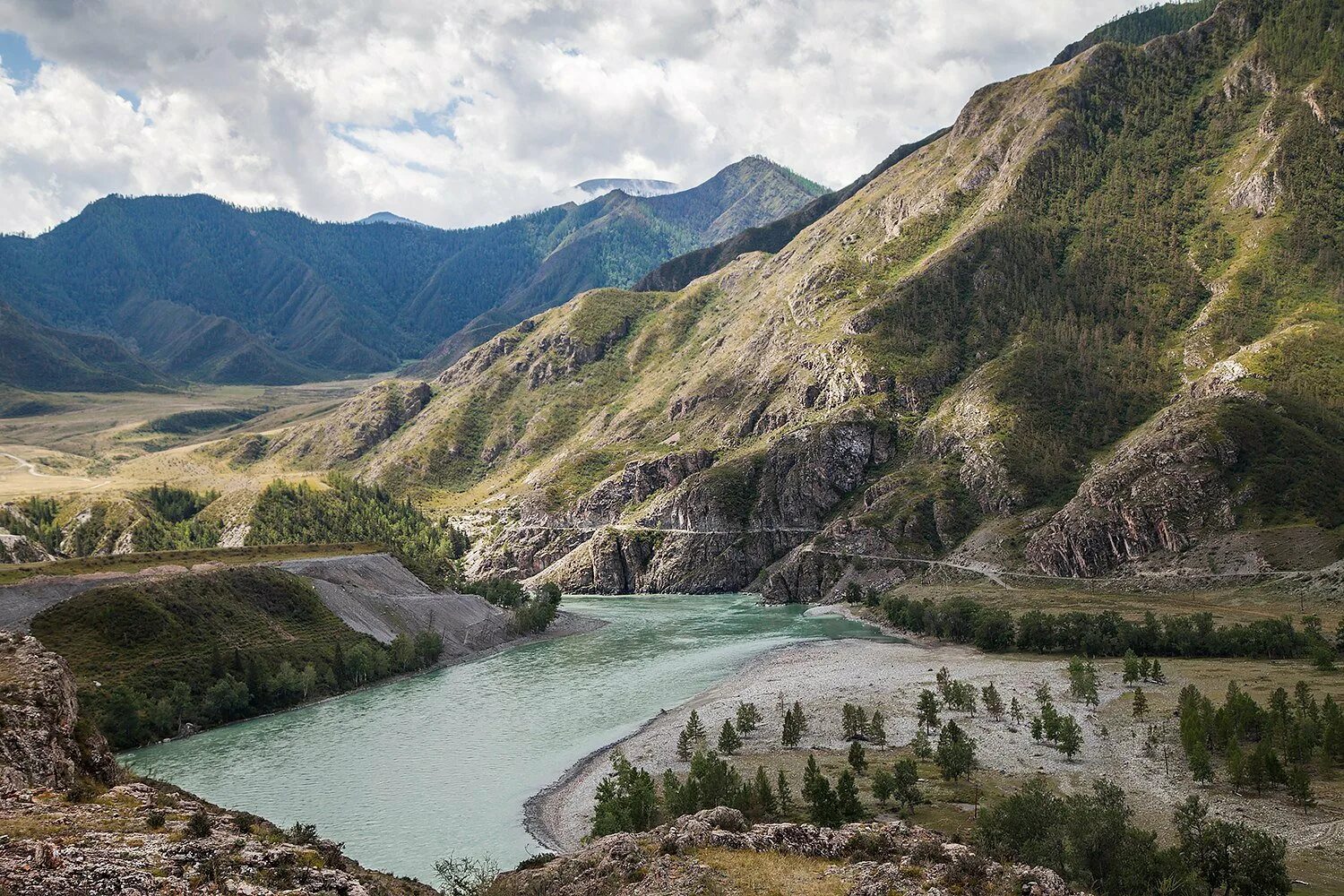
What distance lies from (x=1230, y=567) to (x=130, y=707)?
184 metres

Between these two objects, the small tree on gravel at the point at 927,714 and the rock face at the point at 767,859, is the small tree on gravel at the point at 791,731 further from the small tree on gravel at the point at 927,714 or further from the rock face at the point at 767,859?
the rock face at the point at 767,859

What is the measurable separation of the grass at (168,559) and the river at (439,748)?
45.3m

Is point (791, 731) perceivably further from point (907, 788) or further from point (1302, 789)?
point (1302, 789)

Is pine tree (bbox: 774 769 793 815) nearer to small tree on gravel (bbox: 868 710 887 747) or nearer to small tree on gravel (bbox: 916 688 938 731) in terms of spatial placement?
small tree on gravel (bbox: 868 710 887 747)

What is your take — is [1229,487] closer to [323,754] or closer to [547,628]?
[547,628]

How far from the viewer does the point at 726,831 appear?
48.2 metres

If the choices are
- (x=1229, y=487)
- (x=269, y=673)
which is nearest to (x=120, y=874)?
(x=269, y=673)

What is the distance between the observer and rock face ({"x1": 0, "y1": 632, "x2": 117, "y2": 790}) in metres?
45.5

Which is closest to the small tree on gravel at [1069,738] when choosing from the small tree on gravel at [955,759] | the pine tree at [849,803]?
the small tree on gravel at [955,759]

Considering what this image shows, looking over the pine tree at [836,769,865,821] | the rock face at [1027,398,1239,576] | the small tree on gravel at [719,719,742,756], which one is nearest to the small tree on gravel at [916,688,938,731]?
the small tree on gravel at [719,719,742,756]

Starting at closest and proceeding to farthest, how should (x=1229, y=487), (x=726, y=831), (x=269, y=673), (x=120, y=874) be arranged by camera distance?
(x=120, y=874) < (x=726, y=831) < (x=269, y=673) < (x=1229, y=487)

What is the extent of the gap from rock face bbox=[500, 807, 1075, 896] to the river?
25.4 meters

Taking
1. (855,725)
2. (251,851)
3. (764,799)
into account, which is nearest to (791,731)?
(855,725)

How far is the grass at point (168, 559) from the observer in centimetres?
14088
